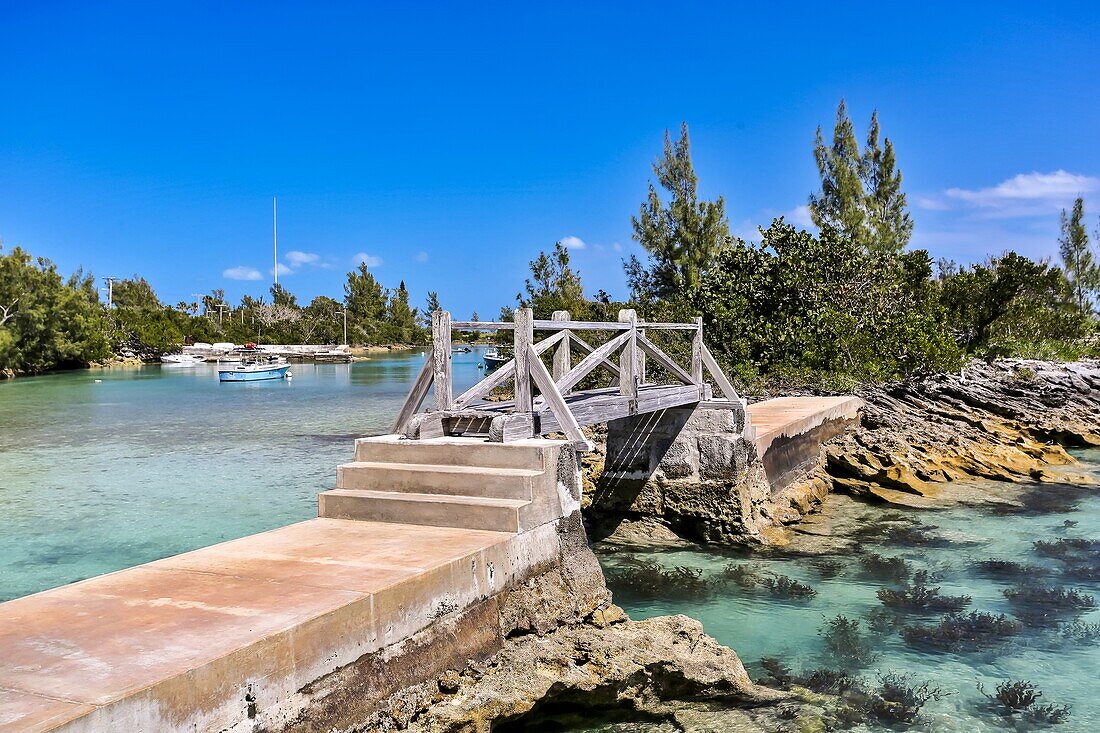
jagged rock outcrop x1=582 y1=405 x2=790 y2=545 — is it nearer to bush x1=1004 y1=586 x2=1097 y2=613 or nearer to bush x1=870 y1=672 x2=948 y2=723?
bush x1=1004 y1=586 x2=1097 y2=613

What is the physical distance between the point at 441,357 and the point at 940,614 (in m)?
5.53

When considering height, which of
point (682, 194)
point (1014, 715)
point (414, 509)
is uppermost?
point (682, 194)

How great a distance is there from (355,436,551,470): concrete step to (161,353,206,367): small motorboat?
7578 centimetres

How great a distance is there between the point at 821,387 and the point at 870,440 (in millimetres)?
3953

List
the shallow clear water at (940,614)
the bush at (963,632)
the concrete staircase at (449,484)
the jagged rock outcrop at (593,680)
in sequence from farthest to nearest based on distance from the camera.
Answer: the bush at (963,632) → the shallow clear water at (940,614) → the concrete staircase at (449,484) → the jagged rock outcrop at (593,680)

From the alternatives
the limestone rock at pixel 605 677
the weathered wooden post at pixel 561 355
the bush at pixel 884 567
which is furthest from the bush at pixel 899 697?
the weathered wooden post at pixel 561 355

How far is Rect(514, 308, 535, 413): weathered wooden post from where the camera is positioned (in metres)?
7.32

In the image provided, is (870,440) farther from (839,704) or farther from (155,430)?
(155,430)

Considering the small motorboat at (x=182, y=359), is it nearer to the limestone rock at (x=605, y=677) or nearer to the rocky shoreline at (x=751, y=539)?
the rocky shoreline at (x=751, y=539)

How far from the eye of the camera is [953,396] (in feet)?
65.3

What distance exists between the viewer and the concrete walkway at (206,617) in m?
3.45

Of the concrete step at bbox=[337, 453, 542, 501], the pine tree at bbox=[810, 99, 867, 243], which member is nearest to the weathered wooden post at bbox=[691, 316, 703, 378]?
the concrete step at bbox=[337, 453, 542, 501]

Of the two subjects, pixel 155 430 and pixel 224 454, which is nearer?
pixel 224 454

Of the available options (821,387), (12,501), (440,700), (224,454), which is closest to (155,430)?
(224,454)
